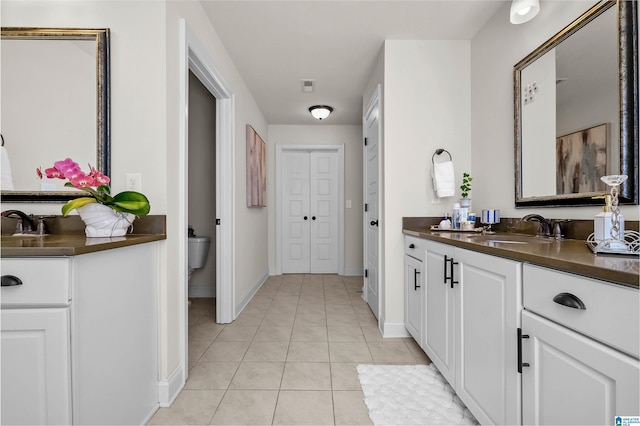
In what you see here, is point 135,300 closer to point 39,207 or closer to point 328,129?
point 39,207

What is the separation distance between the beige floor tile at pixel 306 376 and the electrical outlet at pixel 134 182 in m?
1.35

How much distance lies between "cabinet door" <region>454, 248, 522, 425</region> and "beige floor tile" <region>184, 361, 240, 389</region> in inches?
51.1

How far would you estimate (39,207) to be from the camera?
4.87 ft

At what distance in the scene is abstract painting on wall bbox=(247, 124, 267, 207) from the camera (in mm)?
3287

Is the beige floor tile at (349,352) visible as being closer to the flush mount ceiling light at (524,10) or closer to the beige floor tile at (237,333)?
the beige floor tile at (237,333)

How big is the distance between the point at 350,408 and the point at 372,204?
1941 mm

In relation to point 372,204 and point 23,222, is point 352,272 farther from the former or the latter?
point 23,222

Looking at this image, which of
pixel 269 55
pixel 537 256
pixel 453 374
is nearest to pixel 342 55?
pixel 269 55

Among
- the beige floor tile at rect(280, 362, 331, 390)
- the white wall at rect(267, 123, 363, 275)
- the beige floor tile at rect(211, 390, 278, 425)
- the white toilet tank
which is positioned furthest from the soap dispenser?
the white wall at rect(267, 123, 363, 275)

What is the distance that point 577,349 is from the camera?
0.76m

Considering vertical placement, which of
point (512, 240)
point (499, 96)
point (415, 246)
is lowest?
point (415, 246)

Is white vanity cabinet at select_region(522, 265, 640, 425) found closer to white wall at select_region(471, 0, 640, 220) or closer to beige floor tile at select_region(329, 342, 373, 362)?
white wall at select_region(471, 0, 640, 220)

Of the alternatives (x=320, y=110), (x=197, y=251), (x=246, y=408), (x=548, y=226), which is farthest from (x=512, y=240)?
(x=197, y=251)

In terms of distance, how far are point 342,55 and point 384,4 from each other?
2.28 feet
